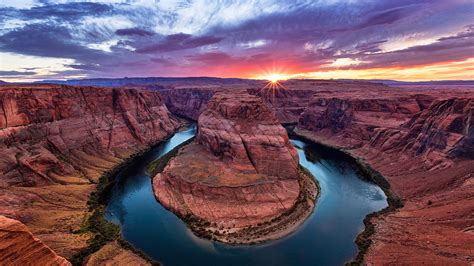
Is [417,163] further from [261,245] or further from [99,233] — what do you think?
[99,233]

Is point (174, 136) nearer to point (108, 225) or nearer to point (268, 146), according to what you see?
point (268, 146)

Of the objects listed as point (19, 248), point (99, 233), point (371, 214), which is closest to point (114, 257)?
point (99, 233)

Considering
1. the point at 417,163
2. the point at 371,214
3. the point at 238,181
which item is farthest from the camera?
the point at 417,163

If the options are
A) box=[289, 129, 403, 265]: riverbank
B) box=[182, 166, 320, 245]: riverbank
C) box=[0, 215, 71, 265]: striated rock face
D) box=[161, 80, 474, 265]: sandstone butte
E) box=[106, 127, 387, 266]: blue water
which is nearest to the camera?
box=[0, 215, 71, 265]: striated rock face

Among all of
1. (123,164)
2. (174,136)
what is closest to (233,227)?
(123,164)

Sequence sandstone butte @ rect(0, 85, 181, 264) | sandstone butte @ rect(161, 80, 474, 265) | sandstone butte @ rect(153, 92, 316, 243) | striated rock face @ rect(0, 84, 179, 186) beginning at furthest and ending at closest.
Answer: striated rock face @ rect(0, 84, 179, 186) → sandstone butte @ rect(153, 92, 316, 243) → sandstone butte @ rect(0, 85, 181, 264) → sandstone butte @ rect(161, 80, 474, 265)

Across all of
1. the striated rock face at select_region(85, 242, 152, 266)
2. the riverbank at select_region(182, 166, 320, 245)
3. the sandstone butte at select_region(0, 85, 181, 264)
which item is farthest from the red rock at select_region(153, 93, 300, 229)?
the sandstone butte at select_region(0, 85, 181, 264)

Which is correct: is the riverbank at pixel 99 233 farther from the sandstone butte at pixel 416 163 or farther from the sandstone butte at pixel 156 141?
the sandstone butte at pixel 416 163

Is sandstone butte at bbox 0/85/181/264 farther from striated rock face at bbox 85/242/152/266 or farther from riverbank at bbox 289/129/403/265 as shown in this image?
riverbank at bbox 289/129/403/265
